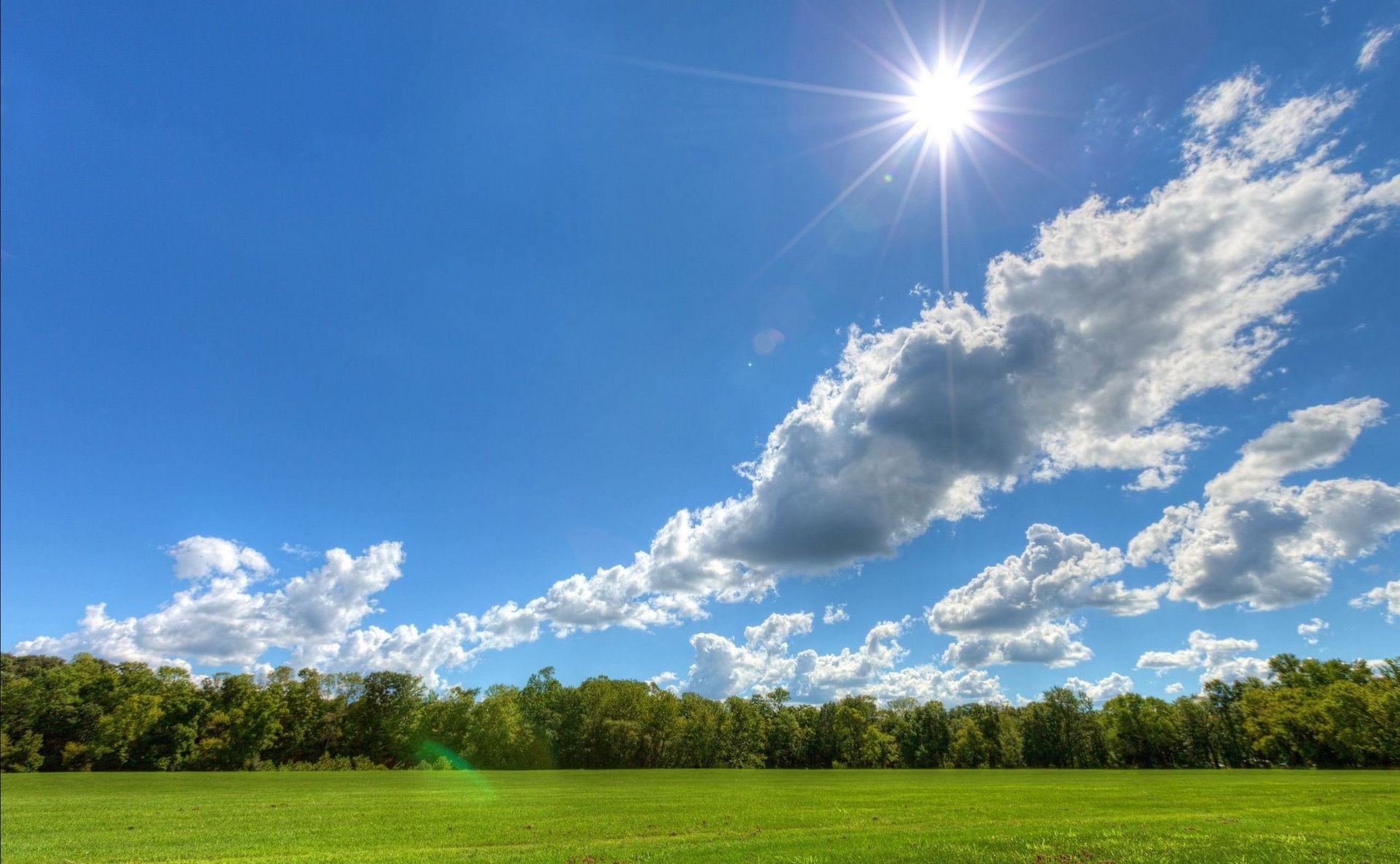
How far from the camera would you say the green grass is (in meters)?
16.5

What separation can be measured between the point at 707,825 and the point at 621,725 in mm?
86383

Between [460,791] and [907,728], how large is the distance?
11519cm

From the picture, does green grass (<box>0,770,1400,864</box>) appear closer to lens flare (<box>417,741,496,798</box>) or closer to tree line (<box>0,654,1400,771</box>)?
tree line (<box>0,654,1400,771</box>)

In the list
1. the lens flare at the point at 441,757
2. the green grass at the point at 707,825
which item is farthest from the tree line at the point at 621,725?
the green grass at the point at 707,825

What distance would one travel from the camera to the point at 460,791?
41469 millimetres

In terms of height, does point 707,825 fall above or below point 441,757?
above

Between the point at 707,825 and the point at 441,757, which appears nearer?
the point at 707,825

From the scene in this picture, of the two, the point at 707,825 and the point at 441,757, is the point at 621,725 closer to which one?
the point at 441,757

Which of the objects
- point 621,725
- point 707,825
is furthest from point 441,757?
point 707,825

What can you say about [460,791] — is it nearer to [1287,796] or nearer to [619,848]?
[619,848]

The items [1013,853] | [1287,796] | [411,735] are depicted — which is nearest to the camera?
[1013,853]

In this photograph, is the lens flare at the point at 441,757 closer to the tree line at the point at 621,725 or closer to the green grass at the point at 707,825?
the tree line at the point at 621,725

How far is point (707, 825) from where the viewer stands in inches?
906

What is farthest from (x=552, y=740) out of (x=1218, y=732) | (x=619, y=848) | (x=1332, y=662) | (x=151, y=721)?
(x=1332, y=662)
